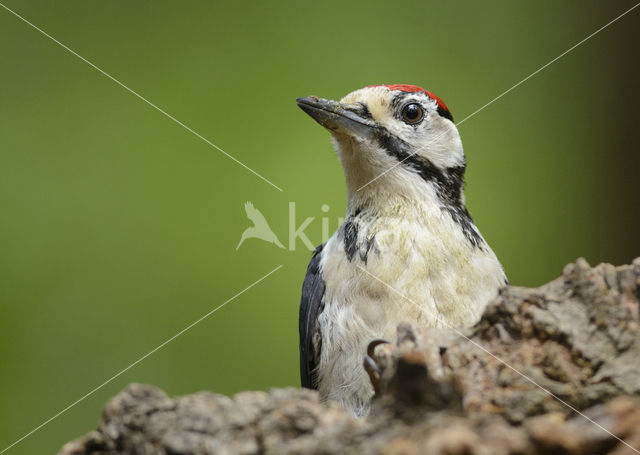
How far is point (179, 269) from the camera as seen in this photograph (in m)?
3.49

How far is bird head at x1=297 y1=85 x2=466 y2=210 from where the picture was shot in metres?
2.33

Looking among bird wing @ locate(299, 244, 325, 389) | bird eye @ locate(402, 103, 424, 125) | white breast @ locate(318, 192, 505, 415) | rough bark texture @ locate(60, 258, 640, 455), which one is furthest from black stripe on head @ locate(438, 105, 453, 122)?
rough bark texture @ locate(60, 258, 640, 455)

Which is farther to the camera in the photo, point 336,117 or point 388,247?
point 336,117

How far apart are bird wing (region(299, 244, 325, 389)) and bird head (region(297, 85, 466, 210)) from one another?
0.34 m

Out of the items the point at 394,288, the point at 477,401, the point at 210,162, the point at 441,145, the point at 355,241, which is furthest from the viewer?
the point at 210,162

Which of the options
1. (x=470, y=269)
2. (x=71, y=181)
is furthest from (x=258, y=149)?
(x=470, y=269)

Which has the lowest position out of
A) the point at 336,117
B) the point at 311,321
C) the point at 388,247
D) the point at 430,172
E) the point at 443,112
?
the point at 311,321

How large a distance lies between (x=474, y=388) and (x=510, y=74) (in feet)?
9.95

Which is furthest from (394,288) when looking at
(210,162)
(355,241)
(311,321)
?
(210,162)

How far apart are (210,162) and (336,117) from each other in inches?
58.5

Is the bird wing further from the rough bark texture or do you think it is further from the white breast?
the rough bark texture

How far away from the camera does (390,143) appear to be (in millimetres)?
2393

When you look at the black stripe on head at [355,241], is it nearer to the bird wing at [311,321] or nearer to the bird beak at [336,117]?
Result: the bird wing at [311,321]

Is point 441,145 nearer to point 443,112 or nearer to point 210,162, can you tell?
point 443,112
